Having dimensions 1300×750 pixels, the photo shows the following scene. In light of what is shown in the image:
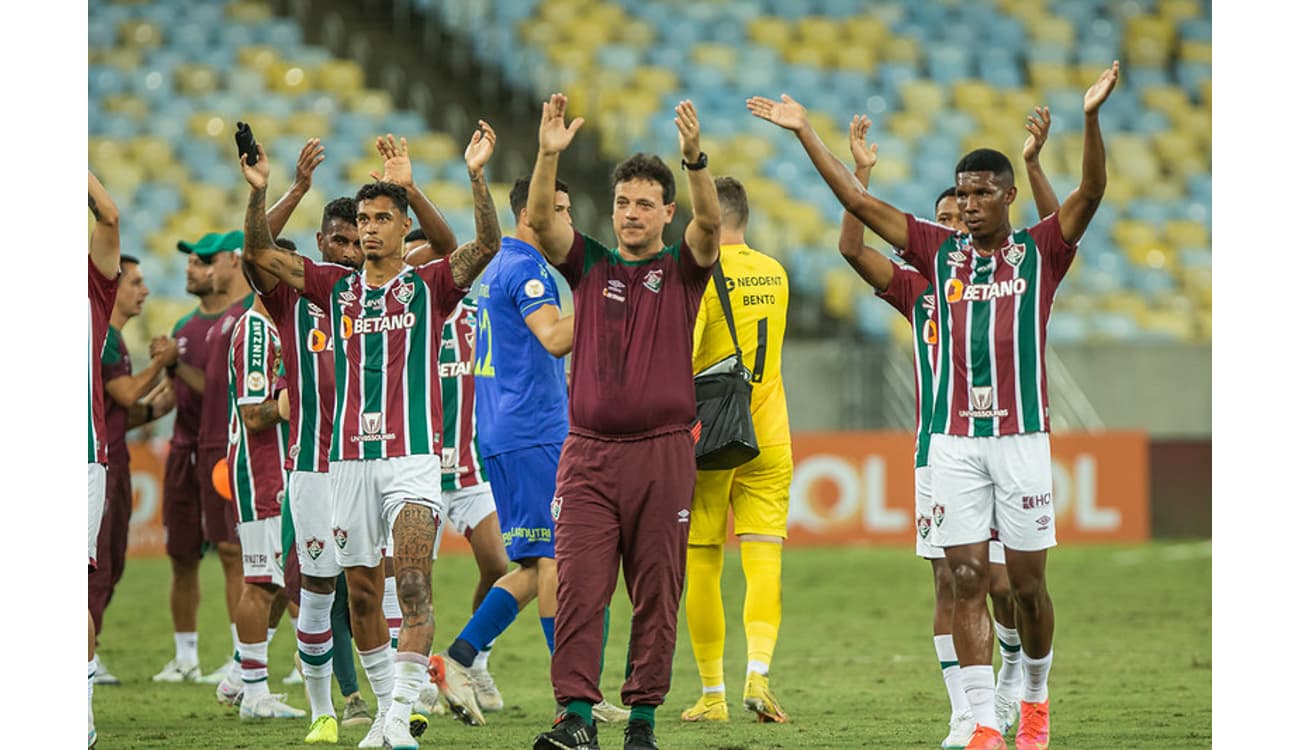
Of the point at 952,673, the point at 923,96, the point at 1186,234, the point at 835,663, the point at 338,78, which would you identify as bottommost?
the point at 835,663

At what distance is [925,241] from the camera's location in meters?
7.02

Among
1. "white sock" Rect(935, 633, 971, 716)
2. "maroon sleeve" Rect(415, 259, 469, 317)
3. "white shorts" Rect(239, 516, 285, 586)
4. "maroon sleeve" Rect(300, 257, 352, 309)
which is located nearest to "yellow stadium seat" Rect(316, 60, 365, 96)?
"white shorts" Rect(239, 516, 285, 586)

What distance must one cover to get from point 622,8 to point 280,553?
17.8 m

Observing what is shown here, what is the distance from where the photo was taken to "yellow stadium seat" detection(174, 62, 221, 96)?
23500 millimetres

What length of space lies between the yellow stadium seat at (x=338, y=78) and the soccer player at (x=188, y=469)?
533 inches

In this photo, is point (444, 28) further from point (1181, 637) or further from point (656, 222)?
point (656, 222)

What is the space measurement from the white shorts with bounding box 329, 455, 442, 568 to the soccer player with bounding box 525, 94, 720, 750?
77cm

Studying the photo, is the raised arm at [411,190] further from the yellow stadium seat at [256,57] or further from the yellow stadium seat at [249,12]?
the yellow stadium seat at [249,12]

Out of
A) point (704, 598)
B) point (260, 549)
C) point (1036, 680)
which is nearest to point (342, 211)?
point (260, 549)

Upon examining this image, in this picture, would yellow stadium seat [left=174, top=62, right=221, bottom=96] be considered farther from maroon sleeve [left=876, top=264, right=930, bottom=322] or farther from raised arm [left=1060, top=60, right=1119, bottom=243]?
raised arm [left=1060, top=60, right=1119, bottom=243]

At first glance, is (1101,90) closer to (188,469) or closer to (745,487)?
(745,487)

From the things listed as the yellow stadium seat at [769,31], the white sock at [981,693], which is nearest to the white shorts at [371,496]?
the white sock at [981,693]

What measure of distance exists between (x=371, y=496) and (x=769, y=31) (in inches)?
775

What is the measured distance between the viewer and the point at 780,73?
25.1 m
